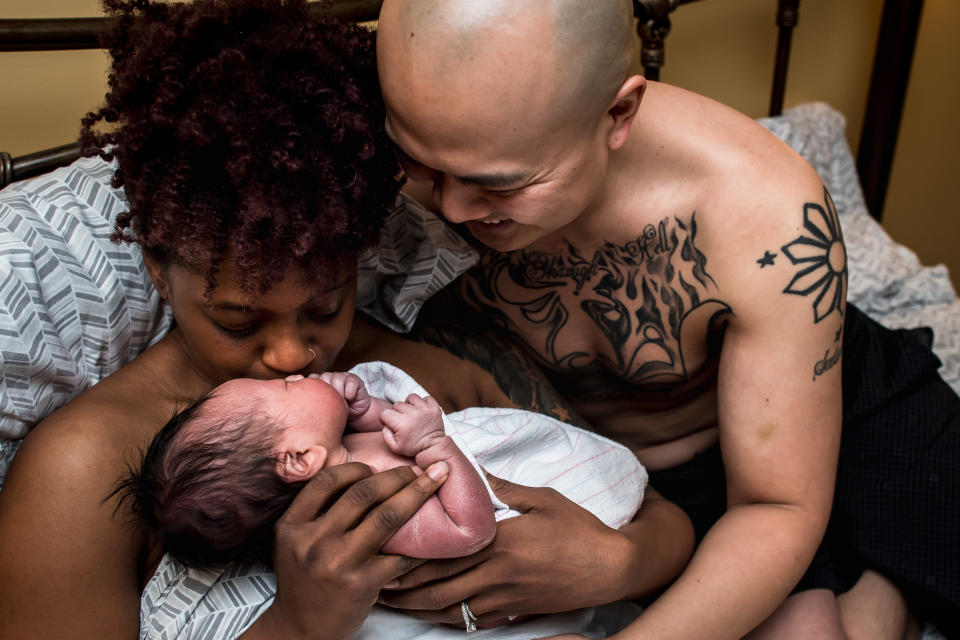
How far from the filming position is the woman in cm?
104

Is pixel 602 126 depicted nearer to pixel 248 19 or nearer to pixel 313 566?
pixel 248 19

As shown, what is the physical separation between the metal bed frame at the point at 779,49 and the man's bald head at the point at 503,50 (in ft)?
1.13

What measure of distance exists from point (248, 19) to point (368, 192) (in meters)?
0.28

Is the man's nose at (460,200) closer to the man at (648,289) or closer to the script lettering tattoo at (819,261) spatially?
the man at (648,289)

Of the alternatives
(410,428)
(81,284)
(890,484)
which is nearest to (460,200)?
(410,428)

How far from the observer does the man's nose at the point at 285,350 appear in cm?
116

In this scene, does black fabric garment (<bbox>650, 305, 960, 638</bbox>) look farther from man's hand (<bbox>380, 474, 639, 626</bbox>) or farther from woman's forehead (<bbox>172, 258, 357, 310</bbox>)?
woman's forehead (<bbox>172, 258, 357, 310</bbox>)

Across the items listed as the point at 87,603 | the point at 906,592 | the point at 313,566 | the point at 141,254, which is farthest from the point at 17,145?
the point at 906,592

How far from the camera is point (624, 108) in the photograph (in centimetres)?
117

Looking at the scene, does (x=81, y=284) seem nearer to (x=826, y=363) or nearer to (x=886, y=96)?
(x=826, y=363)

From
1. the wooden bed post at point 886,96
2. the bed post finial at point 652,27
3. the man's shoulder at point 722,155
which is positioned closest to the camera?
the man's shoulder at point 722,155

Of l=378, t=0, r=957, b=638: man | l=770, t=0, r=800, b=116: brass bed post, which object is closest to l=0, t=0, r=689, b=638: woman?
l=378, t=0, r=957, b=638: man

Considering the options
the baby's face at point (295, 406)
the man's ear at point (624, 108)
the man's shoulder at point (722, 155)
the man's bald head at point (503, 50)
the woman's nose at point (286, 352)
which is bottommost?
the baby's face at point (295, 406)

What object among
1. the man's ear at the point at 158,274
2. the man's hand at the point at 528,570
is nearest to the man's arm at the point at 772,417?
the man's hand at the point at 528,570
